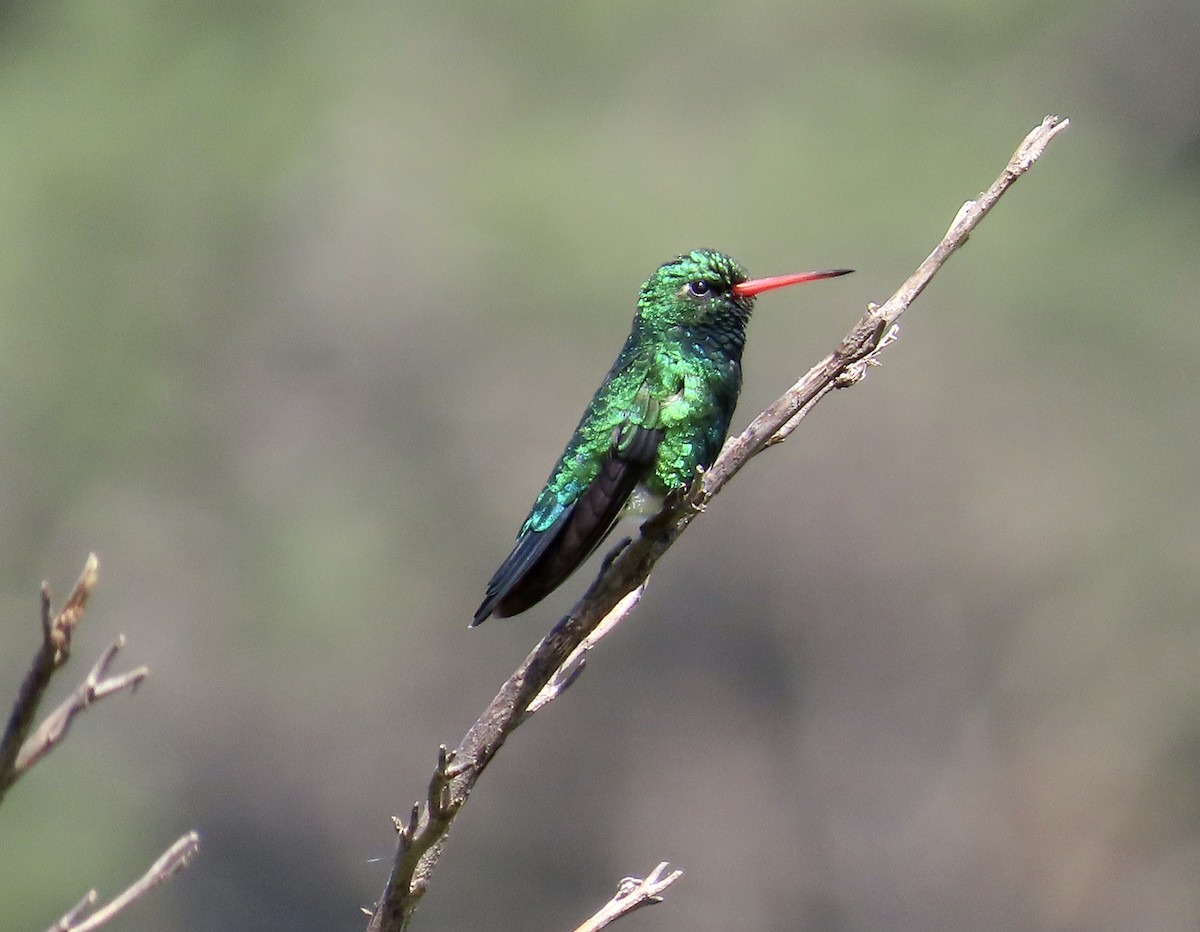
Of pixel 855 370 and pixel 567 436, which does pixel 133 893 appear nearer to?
pixel 855 370

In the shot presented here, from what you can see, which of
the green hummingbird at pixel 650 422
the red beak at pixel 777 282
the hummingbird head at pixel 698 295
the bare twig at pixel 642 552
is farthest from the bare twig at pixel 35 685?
the hummingbird head at pixel 698 295

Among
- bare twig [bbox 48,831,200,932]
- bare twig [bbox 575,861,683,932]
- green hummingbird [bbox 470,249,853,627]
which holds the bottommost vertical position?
bare twig [bbox 48,831,200,932]

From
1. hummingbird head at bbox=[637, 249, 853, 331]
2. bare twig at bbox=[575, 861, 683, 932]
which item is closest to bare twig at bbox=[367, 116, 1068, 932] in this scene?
bare twig at bbox=[575, 861, 683, 932]

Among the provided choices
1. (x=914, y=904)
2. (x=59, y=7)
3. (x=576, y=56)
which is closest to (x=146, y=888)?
(x=914, y=904)

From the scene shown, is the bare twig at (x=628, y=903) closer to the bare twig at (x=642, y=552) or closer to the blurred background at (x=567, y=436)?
the bare twig at (x=642, y=552)

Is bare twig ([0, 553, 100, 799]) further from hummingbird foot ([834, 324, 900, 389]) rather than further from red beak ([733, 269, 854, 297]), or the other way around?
red beak ([733, 269, 854, 297])

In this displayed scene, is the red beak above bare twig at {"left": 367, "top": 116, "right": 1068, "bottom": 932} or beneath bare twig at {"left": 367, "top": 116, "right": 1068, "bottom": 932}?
above

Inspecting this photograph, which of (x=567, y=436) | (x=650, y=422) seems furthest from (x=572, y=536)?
(x=567, y=436)

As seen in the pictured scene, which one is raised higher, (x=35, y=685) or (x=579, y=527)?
(x=579, y=527)
